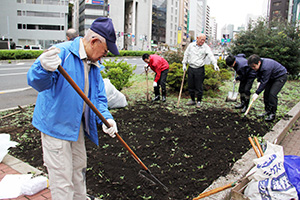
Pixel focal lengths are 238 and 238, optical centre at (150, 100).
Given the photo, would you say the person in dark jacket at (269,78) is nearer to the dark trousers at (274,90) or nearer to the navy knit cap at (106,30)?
the dark trousers at (274,90)

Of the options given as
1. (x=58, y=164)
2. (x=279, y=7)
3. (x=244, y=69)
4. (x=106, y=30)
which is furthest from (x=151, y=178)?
(x=279, y=7)

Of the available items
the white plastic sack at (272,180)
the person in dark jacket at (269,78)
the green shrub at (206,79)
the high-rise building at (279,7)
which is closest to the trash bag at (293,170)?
the white plastic sack at (272,180)

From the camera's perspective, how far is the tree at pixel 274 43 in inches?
474

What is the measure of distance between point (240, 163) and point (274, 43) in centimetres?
1105

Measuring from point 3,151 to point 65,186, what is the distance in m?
1.98

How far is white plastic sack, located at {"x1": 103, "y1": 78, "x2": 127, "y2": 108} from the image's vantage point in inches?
218

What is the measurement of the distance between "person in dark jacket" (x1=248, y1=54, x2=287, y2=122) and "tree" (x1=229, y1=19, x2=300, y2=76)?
290 inches

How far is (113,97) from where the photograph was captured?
5.70 m

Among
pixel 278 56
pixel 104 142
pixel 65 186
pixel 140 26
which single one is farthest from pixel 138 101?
pixel 140 26

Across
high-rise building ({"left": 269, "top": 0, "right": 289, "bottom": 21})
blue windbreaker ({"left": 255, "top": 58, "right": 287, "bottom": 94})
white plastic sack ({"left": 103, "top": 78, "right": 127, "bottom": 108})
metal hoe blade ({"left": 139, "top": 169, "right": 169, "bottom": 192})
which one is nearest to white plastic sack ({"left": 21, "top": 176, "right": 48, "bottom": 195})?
metal hoe blade ({"left": 139, "top": 169, "right": 169, "bottom": 192})

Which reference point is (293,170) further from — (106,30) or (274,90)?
(274,90)

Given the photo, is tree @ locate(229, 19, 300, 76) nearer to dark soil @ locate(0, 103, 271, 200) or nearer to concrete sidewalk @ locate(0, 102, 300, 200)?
concrete sidewalk @ locate(0, 102, 300, 200)

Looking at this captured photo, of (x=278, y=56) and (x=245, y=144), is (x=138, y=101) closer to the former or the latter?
(x=245, y=144)

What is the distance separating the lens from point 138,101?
691 centimetres
